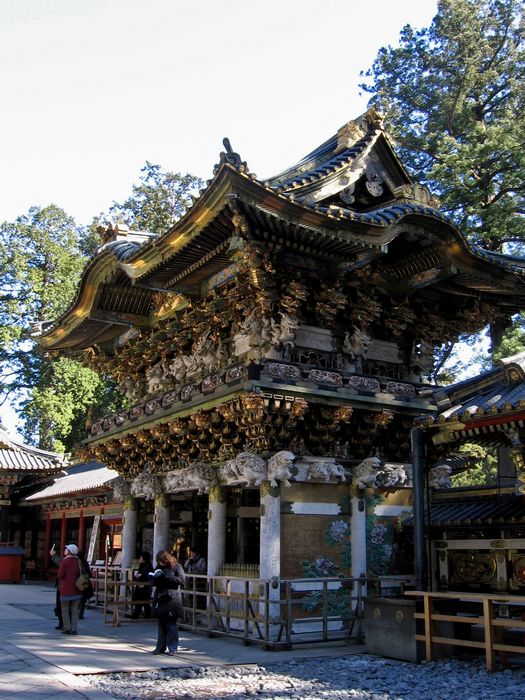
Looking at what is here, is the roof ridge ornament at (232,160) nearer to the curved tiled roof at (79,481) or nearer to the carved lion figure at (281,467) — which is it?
the carved lion figure at (281,467)

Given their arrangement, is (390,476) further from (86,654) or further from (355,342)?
(86,654)

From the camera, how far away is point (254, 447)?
40.2ft

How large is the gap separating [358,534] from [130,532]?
7149mm

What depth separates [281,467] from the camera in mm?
11625

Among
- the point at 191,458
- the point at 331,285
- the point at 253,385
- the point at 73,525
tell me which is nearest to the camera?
the point at 253,385

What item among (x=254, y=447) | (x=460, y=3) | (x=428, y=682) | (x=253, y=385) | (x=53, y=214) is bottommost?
(x=428, y=682)

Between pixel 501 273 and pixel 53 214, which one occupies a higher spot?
pixel 53 214

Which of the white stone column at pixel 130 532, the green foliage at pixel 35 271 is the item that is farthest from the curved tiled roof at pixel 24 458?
the white stone column at pixel 130 532

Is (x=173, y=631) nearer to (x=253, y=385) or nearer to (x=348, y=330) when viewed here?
(x=253, y=385)

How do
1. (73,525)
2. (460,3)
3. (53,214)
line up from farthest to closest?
(53,214)
(73,525)
(460,3)

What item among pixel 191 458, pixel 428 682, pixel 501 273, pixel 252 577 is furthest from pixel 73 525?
pixel 428 682

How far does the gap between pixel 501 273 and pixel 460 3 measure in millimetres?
16104

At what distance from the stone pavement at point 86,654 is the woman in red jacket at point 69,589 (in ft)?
0.84

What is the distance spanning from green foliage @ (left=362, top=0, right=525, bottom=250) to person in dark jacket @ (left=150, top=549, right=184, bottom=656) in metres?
16.1
